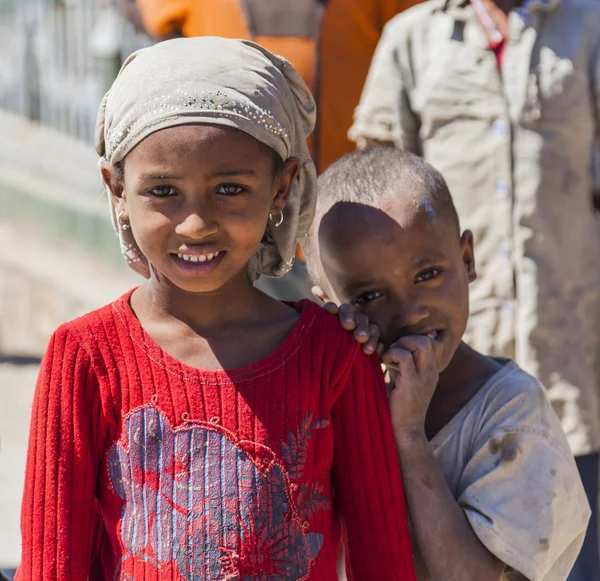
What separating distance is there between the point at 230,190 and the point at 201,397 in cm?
37

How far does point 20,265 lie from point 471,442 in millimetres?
5479

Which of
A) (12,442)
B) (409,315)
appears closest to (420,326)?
(409,315)

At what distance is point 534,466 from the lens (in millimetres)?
2217

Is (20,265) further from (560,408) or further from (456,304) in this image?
(456,304)

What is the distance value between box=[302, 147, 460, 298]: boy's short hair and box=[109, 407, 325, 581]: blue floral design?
646 millimetres

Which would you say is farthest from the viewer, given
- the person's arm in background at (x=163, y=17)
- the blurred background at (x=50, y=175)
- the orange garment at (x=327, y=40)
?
the blurred background at (x=50, y=175)

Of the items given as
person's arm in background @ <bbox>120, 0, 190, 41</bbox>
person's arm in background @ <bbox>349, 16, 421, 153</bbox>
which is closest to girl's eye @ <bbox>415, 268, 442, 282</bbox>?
person's arm in background @ <bbox>349, 16, 421, 153</bbox>

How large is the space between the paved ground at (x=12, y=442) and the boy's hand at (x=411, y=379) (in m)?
2.81

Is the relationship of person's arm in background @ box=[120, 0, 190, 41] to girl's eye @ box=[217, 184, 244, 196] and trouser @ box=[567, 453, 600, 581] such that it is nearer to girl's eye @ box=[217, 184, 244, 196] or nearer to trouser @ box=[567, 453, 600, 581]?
trouser @ box=[567, 453, 600, 581]

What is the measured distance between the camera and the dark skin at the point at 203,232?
1.92m

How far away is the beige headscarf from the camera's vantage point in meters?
1.93

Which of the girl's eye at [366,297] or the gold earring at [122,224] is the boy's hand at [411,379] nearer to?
the girl's eye at [366,297]

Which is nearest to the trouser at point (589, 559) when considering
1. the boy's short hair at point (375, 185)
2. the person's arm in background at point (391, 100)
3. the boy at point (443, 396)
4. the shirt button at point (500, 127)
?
the shirt button at point (500, 127)

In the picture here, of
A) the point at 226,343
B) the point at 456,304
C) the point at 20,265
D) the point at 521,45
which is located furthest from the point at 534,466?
the point at 20,265
